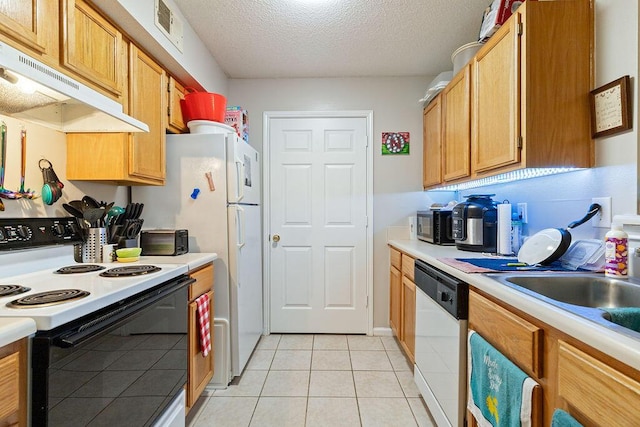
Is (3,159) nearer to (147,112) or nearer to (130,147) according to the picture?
(130,147)

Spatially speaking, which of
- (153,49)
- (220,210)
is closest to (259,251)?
(220,210)

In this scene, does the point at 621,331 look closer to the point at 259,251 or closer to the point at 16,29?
the point at 16,29

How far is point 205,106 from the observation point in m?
2.21

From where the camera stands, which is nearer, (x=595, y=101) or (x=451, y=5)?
(x=595, y=101)

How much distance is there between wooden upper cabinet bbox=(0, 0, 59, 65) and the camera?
108 centimetres

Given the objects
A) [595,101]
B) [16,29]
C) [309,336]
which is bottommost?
[309,336]

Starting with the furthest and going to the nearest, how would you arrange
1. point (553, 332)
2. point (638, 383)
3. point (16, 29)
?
1. point (16, 29)
2. point (553, 332)
3. point (638, 383)

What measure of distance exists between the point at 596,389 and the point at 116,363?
1.40 metres

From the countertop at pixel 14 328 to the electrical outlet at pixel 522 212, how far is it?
7.51 ft

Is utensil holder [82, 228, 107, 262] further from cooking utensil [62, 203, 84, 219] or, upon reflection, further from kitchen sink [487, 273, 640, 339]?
kitchen sink [487, 273, 640, 339]

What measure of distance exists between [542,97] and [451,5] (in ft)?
3.14

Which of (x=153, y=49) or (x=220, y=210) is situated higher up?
(x=153, y=49)

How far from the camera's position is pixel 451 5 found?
200cm

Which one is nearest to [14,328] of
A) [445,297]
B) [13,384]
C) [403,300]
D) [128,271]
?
[13,384]
